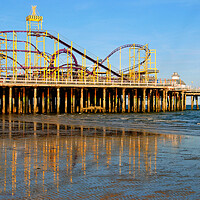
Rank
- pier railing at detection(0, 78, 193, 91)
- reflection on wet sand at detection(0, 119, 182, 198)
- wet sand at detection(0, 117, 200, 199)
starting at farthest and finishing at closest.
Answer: pier railing at detection(0, 78, 193, 91), reflection on wet sand at detection(0, 119, 182, 198), wet sand at detection(0, 117, 200, 199)

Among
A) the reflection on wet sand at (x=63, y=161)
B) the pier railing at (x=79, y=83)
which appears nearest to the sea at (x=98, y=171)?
the reflection on wet sand at (x=63, y=161)

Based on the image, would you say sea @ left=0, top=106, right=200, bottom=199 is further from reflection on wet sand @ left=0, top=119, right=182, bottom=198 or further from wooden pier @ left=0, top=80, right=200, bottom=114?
wooden pier @ left=0, top=80, right=200, bottom=114

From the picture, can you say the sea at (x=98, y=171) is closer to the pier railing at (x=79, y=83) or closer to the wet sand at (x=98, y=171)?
the wet sand at (x=98, y=171)

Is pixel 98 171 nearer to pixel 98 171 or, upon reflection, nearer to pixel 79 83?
pixel 98 171

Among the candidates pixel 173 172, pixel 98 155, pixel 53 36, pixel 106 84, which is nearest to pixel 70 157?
pixel 98 155

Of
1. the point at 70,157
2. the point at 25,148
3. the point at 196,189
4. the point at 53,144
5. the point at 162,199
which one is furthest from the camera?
the point at 53,144

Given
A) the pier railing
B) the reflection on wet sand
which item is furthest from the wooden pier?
the reflection on wet sand

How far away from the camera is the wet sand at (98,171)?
7.40 metres

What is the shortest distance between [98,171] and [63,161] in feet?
5.43

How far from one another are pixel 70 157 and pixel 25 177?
2903 mm

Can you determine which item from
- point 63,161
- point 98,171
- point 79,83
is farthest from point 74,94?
point 98,171

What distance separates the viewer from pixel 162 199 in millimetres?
6996

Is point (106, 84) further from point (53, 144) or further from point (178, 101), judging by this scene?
point (53, 144)

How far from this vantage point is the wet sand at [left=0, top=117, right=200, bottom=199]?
7.40m
